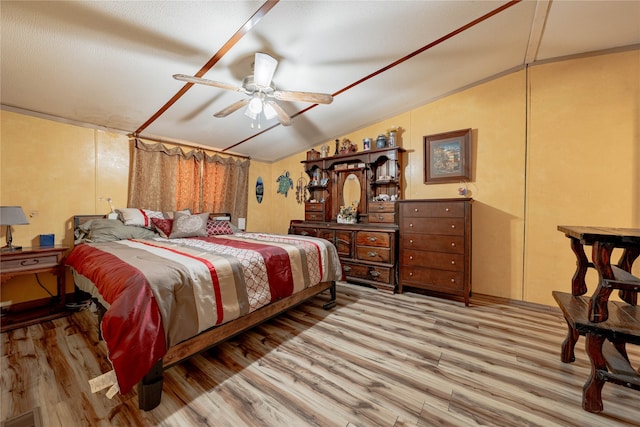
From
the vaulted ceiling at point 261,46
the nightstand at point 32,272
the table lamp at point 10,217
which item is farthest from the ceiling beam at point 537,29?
the nightstand at point 32,272

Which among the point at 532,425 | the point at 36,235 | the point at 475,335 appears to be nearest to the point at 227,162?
the point at 36,235

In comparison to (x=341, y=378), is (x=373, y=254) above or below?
above

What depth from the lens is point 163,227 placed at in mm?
3078

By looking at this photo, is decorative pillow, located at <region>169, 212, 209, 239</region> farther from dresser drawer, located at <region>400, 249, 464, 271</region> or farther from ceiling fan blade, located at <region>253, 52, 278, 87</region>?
dresser drawer, located at <region>400, 249, 464, 271</region>

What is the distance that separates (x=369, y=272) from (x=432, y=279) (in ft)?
2.67

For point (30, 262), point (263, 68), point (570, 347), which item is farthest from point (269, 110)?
point (570, 347)

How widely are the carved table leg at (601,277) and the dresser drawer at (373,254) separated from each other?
6.56 feet

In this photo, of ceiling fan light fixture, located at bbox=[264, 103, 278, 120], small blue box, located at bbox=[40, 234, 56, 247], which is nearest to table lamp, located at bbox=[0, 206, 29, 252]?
small blue box, located at bbox=[40, 234, 56, 247]

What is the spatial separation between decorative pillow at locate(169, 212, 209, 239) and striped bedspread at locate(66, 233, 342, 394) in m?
0.72

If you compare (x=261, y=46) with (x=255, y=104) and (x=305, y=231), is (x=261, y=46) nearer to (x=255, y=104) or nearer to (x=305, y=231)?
(x=255, y=104)

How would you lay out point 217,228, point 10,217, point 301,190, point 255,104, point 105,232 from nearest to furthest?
point 10,217 → point 255,104 → point 105,232 → point 217,228 → point 301,190

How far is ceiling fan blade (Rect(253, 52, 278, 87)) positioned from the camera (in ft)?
7.23

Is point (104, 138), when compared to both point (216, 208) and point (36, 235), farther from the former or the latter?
point (216, 208)

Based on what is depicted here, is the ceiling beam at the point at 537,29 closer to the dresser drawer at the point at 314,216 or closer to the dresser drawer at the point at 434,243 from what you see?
the dresser drawer at the point at 434,243
